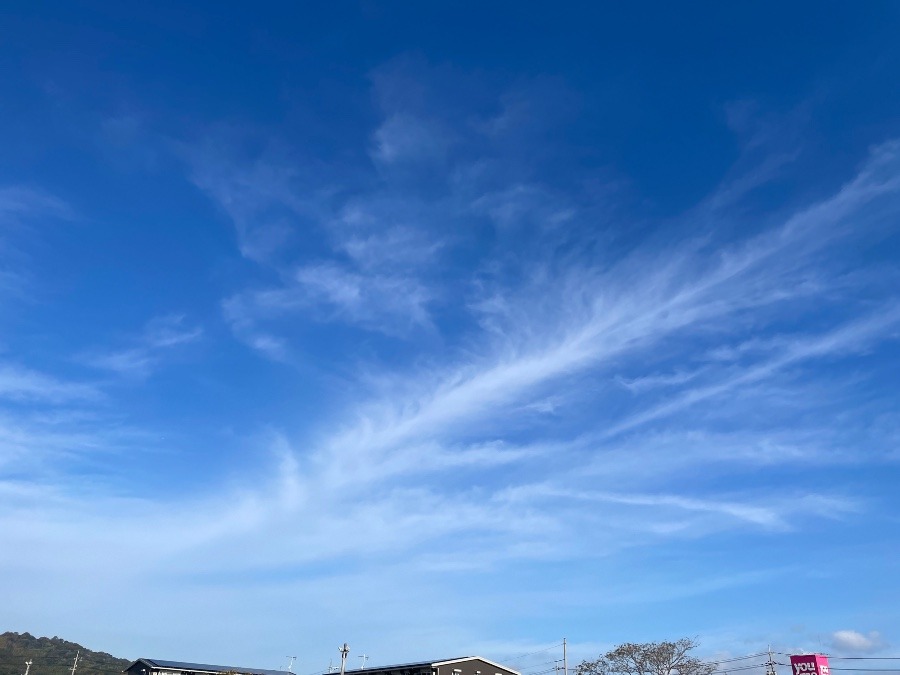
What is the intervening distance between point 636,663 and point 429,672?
81.2ft

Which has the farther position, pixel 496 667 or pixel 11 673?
pixel 11 673

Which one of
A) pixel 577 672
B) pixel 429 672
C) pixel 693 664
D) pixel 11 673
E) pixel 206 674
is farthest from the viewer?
pixel 11 673

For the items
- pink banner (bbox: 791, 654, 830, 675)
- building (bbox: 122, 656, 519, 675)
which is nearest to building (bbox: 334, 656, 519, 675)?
building (bbox: 122, 656, 519, 675)

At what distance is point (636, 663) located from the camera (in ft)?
260

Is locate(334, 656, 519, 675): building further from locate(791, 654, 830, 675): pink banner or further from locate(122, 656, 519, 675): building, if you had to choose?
locate(791, 654, 830, 675): pink banner

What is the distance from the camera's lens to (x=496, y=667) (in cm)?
7412

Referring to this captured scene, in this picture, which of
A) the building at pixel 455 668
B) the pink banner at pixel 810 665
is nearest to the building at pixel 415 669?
the building at pixel 455 668

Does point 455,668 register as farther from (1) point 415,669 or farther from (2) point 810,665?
(2) point 810,665

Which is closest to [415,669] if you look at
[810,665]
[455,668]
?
[455,668]

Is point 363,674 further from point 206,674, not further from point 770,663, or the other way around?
point 770,663

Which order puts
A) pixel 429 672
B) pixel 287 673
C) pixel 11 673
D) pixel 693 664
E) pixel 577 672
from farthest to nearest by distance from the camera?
pixel 11 673 → pixel 287 673 → pixel 577 672 → pixel 693 664 → pixel 429 672

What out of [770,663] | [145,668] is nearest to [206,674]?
[145,668]

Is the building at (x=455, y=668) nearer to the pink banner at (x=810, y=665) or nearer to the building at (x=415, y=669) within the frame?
the building at (x=415, y=669)

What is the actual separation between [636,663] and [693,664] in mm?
6146
